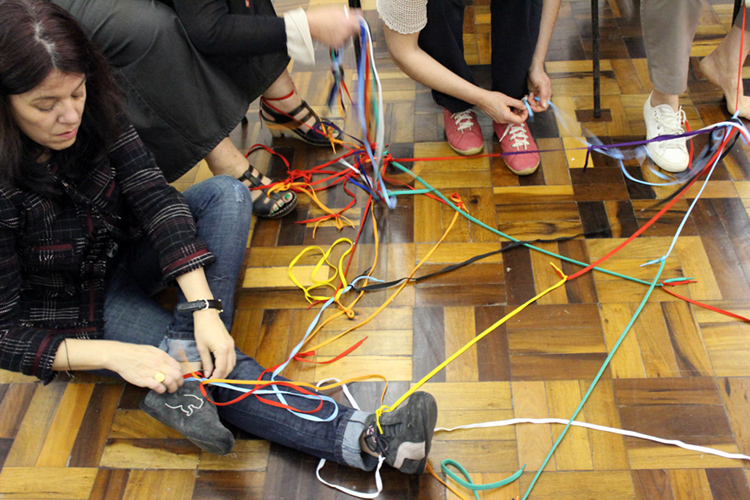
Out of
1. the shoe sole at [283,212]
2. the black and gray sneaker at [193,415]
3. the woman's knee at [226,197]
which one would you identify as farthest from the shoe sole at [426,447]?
the shoe sole at [283,212]

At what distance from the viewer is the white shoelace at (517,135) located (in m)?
1.80

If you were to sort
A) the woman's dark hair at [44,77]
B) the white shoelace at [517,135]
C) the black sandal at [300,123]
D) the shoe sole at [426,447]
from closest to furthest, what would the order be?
the woman's dark hair at [44,77] → the shoe sole at [426,447] → the white shoelace at [517,135] → the black sandal at [300,123]

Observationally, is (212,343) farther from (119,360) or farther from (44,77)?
(44,77)

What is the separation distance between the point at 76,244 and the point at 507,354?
3.16ft

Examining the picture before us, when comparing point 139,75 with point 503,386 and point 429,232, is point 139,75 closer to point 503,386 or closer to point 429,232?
point 429,232

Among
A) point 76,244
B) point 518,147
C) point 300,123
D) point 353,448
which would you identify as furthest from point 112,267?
point 518,147

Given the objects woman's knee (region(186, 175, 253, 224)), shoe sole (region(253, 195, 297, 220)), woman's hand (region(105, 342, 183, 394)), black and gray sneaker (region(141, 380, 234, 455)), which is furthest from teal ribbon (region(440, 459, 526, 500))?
shoe sole (region(253, 195, 297, 220))

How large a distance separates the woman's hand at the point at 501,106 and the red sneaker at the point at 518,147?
8 cm

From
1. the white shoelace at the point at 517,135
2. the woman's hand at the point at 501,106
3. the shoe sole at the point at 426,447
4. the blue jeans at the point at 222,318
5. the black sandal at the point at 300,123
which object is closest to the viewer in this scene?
the shoe sole at the point at 426,447

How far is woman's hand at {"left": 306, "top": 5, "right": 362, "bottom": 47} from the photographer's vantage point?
139 centimetres

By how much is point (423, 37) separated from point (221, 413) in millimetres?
1100

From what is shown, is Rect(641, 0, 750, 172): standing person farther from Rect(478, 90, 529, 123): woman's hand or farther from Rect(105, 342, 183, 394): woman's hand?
Rect(105, 342, 183, 394): woman's hand

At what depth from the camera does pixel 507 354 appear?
4.57 feet

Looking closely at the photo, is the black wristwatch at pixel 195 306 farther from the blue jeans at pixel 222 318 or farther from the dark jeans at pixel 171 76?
the dark jeans at pixel 171 76
